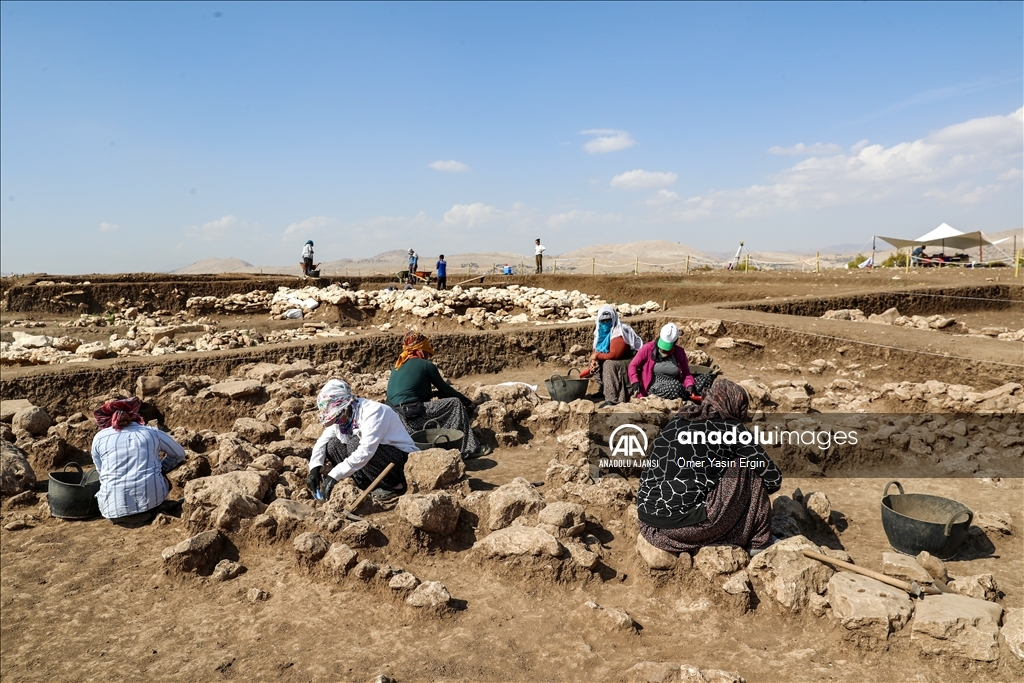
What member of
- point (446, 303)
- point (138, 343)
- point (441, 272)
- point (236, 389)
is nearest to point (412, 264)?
point (441, 272)

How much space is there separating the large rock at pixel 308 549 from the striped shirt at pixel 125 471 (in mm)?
1671

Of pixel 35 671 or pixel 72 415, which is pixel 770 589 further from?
pixel 72 415

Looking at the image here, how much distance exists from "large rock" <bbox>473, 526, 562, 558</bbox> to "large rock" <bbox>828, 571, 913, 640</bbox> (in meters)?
1.58

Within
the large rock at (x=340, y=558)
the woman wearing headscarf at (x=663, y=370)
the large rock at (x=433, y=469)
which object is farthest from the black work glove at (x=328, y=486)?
the woman wearing headscarf at (x=663, y=370)

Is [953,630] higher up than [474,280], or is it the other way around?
[474,280]

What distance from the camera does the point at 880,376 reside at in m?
9.05

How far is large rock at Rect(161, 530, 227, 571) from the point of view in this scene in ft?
13.5

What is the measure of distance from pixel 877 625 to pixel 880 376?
6.92 meters

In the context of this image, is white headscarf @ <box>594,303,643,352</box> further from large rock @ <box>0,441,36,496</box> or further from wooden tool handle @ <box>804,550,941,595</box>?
large rock @ <box>0,441,36,496</box>

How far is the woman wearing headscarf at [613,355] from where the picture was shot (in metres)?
7.37

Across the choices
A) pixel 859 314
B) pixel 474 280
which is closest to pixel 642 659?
pixel 859 314

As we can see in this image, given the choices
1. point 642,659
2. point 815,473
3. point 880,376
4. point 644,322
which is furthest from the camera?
point 644,322

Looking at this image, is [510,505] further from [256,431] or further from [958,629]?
[256,431]

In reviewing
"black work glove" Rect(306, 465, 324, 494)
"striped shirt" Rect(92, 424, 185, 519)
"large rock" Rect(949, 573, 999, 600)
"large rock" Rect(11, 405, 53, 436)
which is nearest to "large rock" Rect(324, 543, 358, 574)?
"black work glove" Rect(306, 465, 324, 494)
